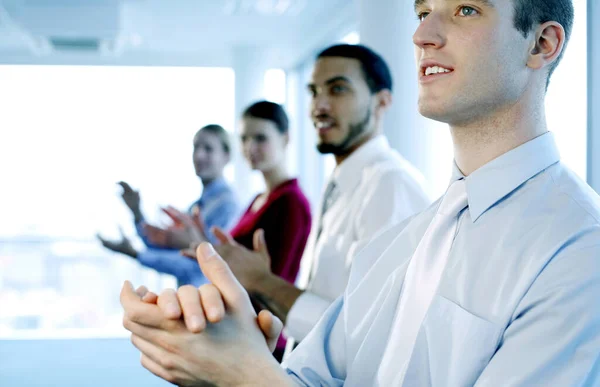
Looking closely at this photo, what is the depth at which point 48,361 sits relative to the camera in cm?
529

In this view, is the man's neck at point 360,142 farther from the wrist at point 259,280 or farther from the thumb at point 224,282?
the thumb at point 224,282

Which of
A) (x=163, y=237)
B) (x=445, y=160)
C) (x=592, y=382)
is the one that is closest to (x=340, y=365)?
(x=592, y=382)

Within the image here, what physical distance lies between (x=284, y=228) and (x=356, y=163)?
0.53m

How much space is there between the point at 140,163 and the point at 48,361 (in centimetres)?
281

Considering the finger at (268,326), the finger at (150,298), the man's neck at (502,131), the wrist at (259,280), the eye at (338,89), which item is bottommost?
the wrist at (259,280)

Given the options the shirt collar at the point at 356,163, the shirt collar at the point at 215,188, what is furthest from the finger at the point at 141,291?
the shirt collar at the point at 215,188

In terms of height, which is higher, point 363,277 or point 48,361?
point 363,277

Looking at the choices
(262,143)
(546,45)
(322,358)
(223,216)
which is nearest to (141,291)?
(322,358)

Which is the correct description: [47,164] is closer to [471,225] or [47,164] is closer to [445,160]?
[445,160]

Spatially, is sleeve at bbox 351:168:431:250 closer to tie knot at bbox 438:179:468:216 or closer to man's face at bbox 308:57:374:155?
man's face at bbox 308:57:374:155

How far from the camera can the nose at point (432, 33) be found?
1031mm

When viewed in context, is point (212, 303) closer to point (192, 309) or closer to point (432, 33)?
point (192, 309)

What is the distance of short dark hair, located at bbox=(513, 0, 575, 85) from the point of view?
997 mm

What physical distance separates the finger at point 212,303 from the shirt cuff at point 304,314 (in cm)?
95
